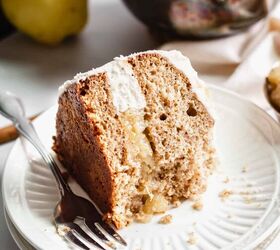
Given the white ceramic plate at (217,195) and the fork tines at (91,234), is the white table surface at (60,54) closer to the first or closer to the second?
the white ceramic plate at (217,195)

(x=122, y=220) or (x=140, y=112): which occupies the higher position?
(x=140, y=112)

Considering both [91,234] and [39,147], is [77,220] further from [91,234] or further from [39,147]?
[39,147]

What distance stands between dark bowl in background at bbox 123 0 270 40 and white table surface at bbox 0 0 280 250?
147 millimetres

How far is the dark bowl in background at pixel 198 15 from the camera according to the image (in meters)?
1.54

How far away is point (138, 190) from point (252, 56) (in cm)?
65

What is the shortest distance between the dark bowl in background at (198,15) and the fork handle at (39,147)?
0.52m

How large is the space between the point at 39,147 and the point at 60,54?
2.03 feet

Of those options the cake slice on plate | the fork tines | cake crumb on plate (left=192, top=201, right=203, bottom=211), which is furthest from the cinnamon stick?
cake crumb on plate (left=192, top=201, right=203, bottom=211)

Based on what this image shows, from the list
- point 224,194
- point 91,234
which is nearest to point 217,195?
point 224,194

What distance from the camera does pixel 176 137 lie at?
1.10m

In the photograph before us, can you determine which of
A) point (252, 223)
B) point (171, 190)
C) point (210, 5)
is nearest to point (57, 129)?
point (171, 190)

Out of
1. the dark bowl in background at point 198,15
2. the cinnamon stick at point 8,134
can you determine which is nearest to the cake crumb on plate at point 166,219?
the cinnamon stick at point 8,134

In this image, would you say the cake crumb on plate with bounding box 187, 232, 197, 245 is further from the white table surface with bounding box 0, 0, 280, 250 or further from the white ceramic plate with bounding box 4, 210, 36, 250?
the white table surface with bounding box 0, 0, 280, 250

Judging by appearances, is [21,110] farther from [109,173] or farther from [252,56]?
[252,56]
